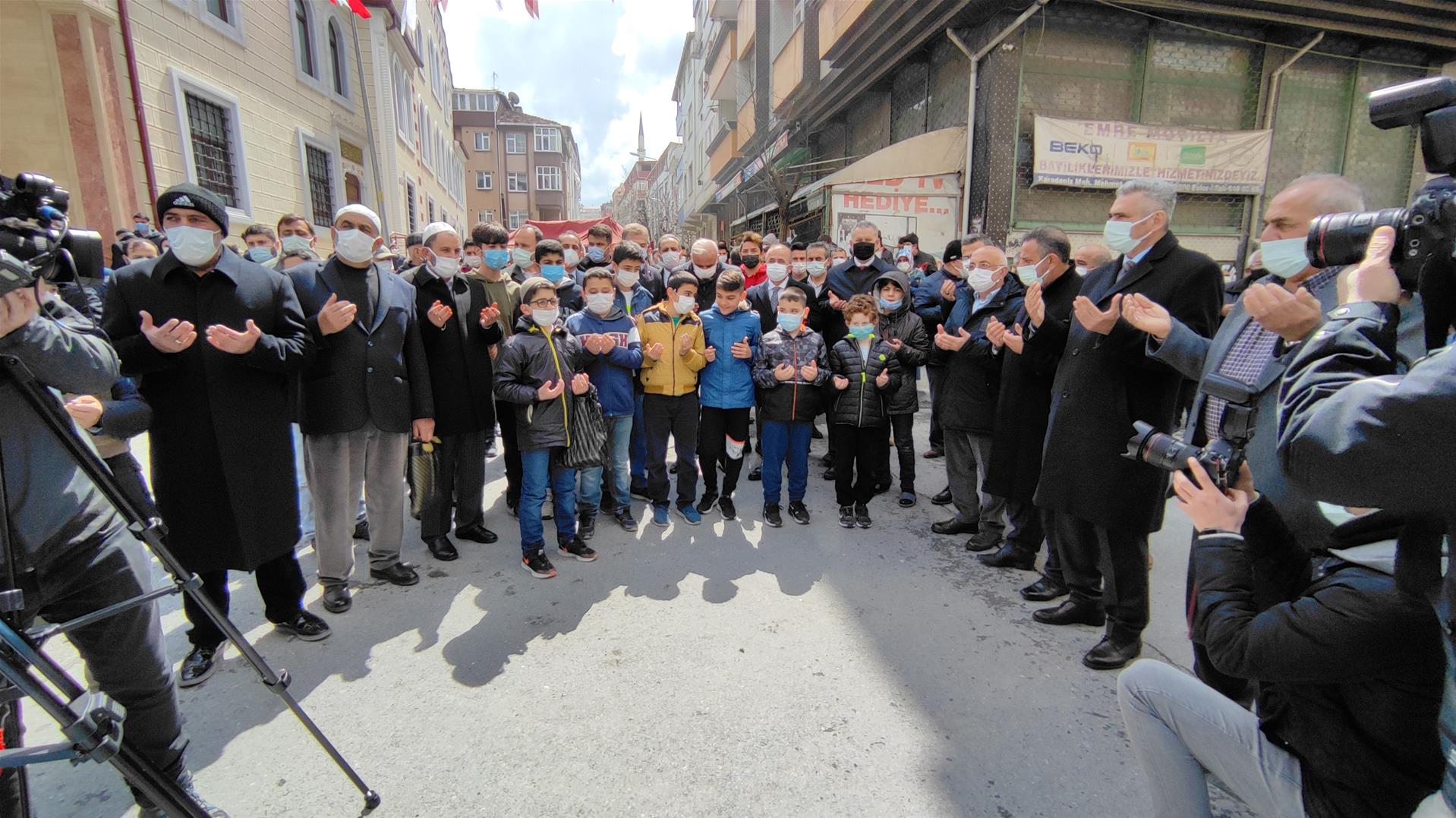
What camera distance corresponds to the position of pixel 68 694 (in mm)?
1383

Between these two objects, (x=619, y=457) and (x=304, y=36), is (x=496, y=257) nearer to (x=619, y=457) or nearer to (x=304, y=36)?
(x=619, y=457)

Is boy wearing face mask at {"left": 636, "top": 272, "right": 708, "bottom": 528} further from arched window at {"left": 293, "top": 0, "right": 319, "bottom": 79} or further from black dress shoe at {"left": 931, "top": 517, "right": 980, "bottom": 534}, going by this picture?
arched window at {"left": 293, "top": 0, "right": 319, "bottom": 79}

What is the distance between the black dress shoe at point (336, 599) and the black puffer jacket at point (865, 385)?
3.35 meters

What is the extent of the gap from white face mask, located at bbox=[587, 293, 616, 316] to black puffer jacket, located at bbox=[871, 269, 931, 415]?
6.85 feet

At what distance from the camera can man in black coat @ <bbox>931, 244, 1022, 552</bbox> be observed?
4.34m

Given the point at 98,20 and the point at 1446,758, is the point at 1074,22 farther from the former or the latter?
the point at 98,20

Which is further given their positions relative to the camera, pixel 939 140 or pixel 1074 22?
pixel 939 140

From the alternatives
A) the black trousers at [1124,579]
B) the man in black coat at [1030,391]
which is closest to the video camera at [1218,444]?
the black trousers at [1124,579]

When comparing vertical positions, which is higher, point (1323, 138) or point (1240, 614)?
point (1323, 138)

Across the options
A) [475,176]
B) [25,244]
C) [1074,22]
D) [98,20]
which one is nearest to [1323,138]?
[1074,22]

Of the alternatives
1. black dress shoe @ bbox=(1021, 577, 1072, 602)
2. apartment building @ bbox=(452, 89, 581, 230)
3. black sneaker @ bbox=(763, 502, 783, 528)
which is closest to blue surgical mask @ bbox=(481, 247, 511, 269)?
black sneaker @ bbox=(763, 502, 783, 528)

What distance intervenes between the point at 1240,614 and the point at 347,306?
371 cm

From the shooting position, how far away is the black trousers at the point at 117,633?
1.82 m

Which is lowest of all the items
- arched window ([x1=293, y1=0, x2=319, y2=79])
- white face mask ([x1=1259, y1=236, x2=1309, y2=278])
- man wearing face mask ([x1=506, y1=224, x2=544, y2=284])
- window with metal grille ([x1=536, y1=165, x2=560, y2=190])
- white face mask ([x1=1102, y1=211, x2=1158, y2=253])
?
white face mask ([x1=1259, y1=236, x2=1309, y2=278])
